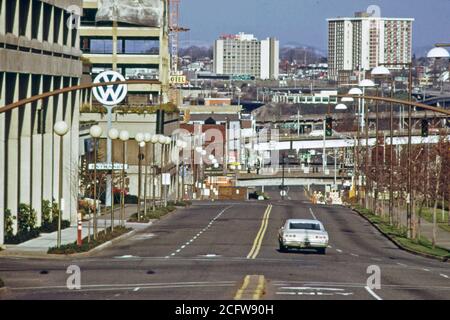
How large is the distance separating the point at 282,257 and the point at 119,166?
1786 cm

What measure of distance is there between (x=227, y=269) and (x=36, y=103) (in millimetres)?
21542

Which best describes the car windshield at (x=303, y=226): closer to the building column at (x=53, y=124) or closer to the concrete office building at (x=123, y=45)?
the building column at (x=53, y=124)

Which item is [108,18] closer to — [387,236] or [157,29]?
[157,29]

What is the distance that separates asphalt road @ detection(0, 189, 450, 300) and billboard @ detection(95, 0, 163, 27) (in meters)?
78.3

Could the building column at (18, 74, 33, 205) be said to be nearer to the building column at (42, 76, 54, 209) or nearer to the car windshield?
the building column at (42, 76, 54, 209)

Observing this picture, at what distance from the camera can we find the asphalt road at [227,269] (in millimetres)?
35688

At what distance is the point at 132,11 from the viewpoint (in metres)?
155

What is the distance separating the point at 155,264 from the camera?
46.8m

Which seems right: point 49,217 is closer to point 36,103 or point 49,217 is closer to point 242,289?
point 36,103

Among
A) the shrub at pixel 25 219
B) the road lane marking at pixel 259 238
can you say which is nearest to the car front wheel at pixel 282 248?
the road lane marking at pixel 259 238

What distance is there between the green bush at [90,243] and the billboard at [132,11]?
85.4 metres

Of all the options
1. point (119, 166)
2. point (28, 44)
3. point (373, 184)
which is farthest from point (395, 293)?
point (373, 184)

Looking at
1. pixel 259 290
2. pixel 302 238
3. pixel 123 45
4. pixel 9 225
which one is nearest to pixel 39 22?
pixel 9 225

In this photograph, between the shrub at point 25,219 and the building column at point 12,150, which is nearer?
the building column at point 12,150
